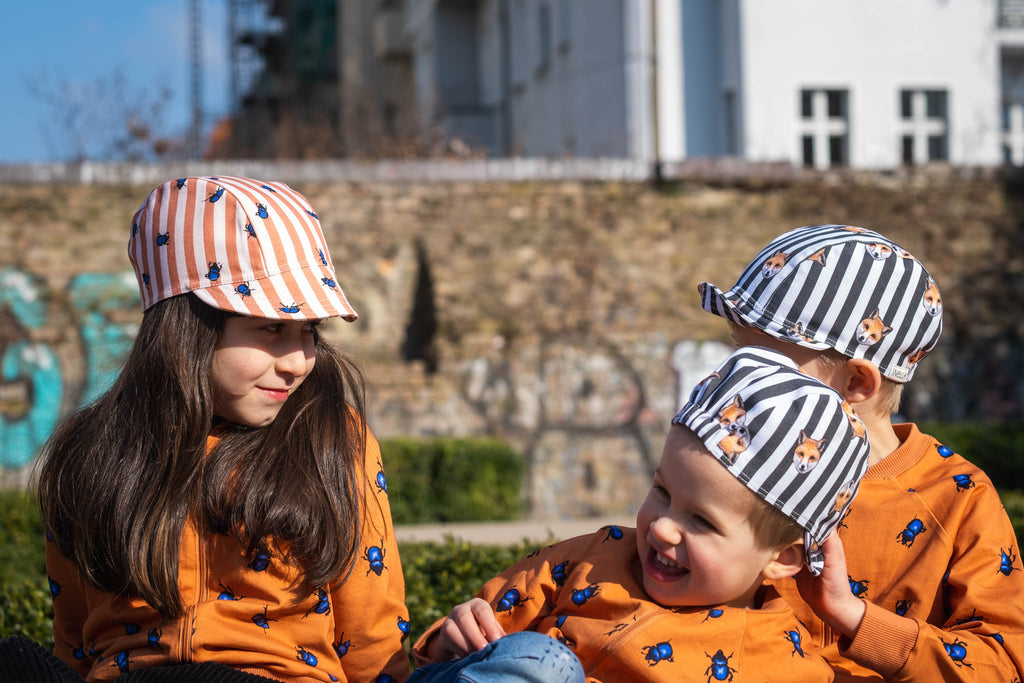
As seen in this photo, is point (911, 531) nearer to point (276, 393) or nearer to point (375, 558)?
point (375, 558)

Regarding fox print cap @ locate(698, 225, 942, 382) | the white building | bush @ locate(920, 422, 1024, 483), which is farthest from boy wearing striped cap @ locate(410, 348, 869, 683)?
the white building

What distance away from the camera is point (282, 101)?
105ft

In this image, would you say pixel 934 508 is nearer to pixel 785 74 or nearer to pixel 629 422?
pixel 629 422

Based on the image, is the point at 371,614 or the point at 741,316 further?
the point at 371,614

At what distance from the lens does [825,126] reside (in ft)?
51.5

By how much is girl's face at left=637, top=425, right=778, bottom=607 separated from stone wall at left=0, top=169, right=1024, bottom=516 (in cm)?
824

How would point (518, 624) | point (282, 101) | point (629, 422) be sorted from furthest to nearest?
point (282, 101)
point (629, 422)
point (518, 624)

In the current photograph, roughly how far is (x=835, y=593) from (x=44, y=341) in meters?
9.83

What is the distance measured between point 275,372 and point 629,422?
827cm

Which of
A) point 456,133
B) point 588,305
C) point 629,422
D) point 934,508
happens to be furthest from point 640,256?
point 456,133

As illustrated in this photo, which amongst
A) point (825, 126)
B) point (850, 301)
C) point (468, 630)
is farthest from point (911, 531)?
point (825, 126)

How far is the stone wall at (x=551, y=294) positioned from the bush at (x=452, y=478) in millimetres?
1247

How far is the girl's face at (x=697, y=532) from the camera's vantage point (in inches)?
78.3

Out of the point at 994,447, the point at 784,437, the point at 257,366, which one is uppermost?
the point at 257,366
